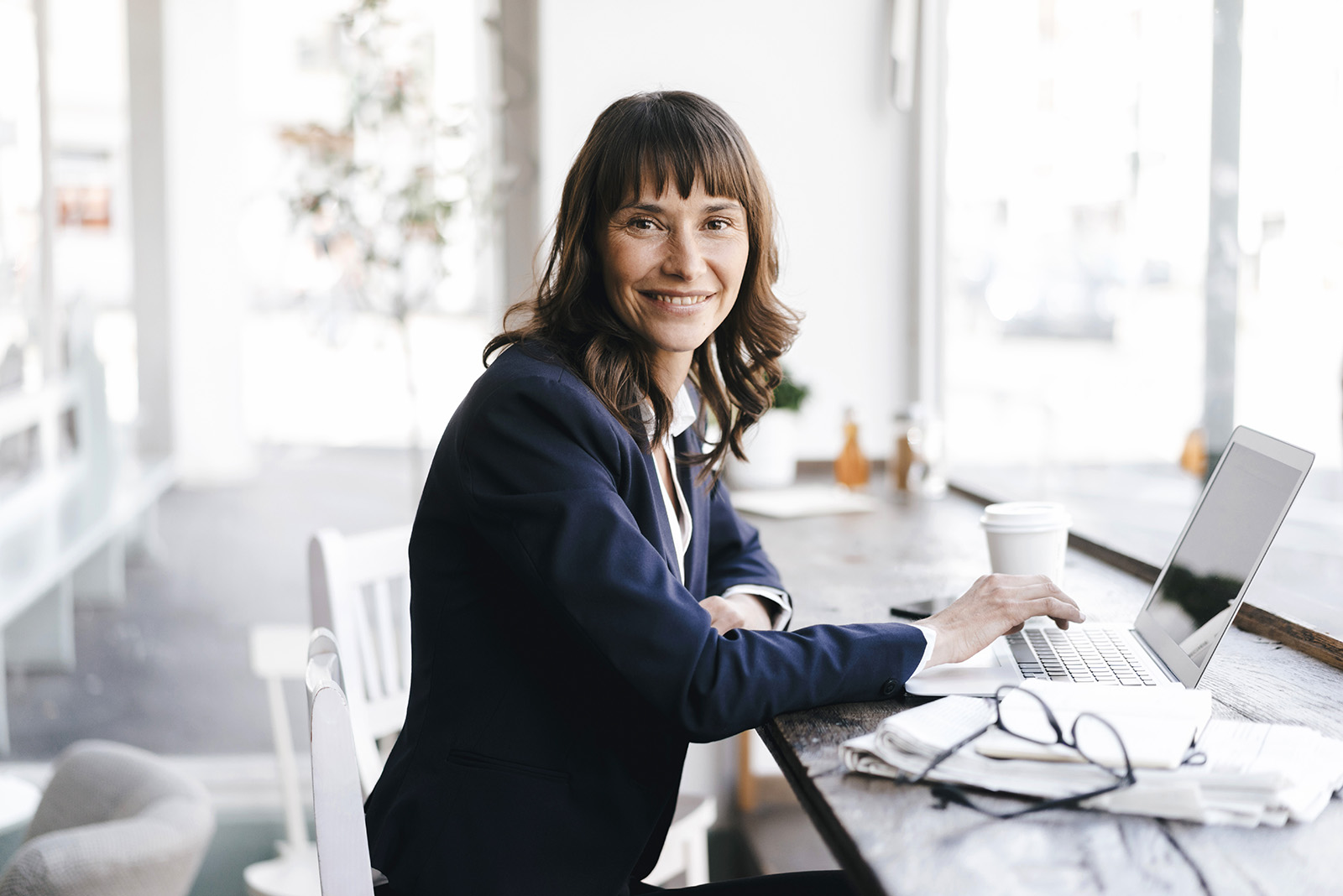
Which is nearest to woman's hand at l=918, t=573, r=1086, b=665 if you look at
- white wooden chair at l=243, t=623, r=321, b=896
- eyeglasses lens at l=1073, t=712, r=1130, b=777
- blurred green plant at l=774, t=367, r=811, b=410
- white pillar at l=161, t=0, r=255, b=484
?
eyeglasses lens at l=1073, t=712, r=1130, b=777

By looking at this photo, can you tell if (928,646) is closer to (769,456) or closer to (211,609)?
(769,456)

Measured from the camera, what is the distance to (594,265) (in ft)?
4.27

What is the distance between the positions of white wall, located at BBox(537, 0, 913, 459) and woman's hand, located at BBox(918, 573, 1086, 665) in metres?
1.57

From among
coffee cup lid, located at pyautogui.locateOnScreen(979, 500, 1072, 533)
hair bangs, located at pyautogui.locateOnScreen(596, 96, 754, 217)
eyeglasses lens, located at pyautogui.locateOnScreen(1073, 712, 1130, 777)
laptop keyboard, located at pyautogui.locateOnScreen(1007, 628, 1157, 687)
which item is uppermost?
hair bangs, located at pyautogui.locateOnScreen(596, 96, 754, 217)

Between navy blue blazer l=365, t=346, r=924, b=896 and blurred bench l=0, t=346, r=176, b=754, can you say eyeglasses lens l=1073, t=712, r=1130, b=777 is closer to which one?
navy blue blazer l=365, t=346, r=924, b=896

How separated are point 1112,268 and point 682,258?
2252 millimetres

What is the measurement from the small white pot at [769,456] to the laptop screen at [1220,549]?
1.36 metres

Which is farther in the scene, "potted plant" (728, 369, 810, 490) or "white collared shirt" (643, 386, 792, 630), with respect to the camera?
"potted plant" (728, 369, 810, 490)

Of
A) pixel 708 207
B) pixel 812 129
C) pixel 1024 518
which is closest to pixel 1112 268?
pixel 812 129

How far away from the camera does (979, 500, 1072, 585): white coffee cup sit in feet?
4.76

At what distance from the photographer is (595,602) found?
1.02 meters

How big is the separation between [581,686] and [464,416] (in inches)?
11.4

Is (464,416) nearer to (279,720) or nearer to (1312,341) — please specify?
(279,720)

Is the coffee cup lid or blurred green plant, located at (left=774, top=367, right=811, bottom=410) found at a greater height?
blurred green plant, located at (left=774, top=367, right=811, bottom=410)
